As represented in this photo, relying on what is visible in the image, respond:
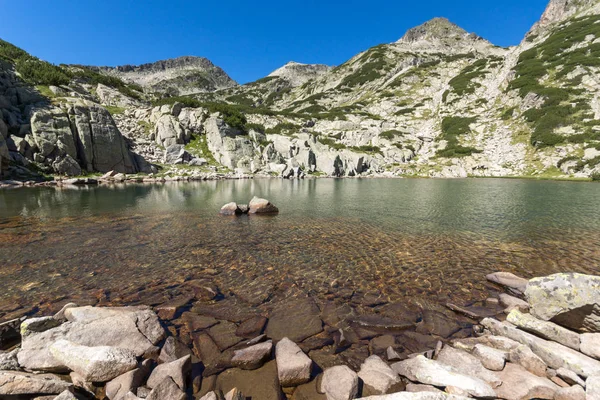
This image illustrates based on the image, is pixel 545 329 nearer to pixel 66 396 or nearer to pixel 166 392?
pixel 166 392

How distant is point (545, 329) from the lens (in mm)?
7043

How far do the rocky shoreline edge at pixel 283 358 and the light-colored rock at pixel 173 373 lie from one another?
0.08 feet

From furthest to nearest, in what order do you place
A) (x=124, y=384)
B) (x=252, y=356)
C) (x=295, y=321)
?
1. (x=295, y=321)
2. (x=252, y=356)
3. (x=124, y=384)

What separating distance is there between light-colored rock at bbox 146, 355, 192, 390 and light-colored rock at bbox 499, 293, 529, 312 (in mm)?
9795

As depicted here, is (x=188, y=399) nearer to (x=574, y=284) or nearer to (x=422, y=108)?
(x=574, y=284)

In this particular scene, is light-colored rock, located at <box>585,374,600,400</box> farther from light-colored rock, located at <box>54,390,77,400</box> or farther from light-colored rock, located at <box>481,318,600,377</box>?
light-colored rock, located at <box>54,390,77,400</box>

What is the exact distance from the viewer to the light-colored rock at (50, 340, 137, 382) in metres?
5.43

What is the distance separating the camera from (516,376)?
5664 mm

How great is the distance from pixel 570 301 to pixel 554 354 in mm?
2078

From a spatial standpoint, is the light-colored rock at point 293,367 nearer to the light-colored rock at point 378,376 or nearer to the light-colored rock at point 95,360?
the light-colored rock at point 378,376

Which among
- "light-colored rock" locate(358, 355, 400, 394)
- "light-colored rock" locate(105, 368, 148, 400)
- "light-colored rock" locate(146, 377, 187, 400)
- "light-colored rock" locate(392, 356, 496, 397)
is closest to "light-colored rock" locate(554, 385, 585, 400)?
"light-colored rock" locate(392, 356, 496, 397)

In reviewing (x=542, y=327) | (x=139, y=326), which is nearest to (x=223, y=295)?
(x=139, y=326)

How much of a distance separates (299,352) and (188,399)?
8.35 feet

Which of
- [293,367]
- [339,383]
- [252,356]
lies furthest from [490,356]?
[252,356]
